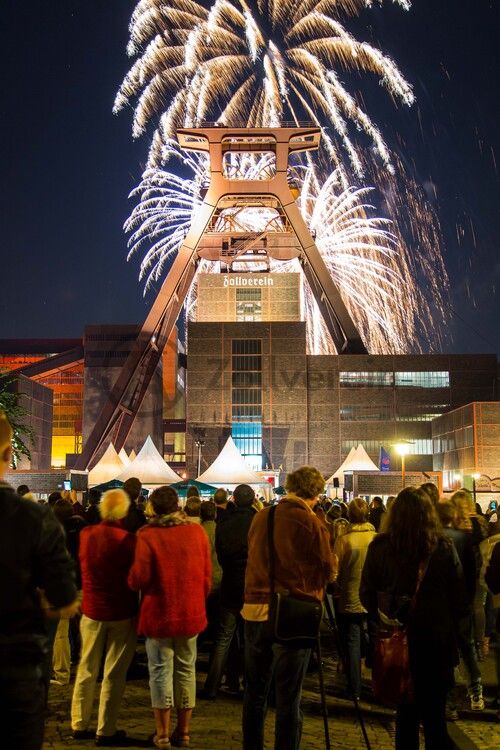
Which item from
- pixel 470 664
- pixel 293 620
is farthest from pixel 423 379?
pixel 293 620

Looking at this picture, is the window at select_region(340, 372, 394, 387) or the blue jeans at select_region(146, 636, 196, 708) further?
the window at select_region(340, 372, 394, 387)

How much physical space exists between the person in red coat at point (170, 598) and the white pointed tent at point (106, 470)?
20400 millimetres

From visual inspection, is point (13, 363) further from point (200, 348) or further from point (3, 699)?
point (3, 699)

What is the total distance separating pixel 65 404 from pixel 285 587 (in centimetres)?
8637

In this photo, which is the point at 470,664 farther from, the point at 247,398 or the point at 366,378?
the point at 366,378

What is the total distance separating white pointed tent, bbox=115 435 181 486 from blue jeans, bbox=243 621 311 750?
55.8 feet

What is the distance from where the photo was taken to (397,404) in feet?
178

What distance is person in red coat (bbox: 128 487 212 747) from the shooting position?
554cm

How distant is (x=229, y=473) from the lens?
73.9ft

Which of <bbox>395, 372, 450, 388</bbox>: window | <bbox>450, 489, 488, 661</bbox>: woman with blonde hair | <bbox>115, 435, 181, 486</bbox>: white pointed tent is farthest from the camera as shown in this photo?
<bbox>395, 372, 450, 388</bbox>: window

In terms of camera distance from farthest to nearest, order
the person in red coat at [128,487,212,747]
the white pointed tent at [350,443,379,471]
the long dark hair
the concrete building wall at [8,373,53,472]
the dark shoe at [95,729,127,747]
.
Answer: the concrete building wall at [8,373,53,472] < the white pointed tent at [350,443,379,471] < the dark shoe at [95,729,127,747] < the person in red coat at [128,487,212,747] < the long dark hair

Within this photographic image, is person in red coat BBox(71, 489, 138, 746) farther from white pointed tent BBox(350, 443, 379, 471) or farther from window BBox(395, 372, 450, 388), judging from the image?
window BBox(395, 372, 450, 388)

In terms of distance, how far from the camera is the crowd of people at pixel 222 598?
2809 mm

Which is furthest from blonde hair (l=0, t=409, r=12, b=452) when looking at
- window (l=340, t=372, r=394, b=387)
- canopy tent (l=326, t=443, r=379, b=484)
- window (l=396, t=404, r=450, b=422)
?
window (l=396, t=404, r=450, b=422)
